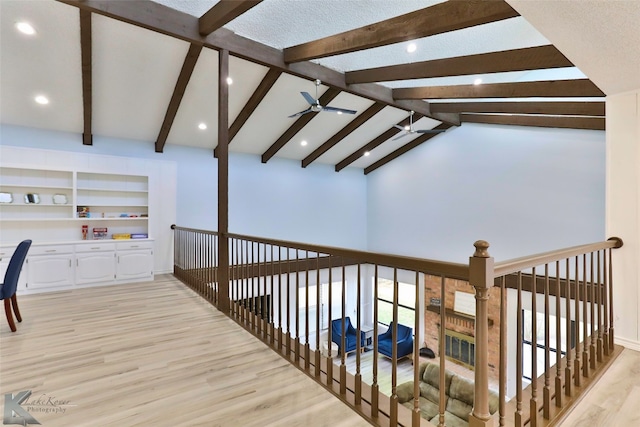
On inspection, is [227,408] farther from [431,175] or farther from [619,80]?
[431,175]

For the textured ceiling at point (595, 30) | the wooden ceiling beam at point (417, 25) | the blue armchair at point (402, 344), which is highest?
the wooden ceiling beam at point (417, 25)

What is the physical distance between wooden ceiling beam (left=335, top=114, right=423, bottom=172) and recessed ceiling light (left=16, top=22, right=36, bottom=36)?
→ 22.3 feet

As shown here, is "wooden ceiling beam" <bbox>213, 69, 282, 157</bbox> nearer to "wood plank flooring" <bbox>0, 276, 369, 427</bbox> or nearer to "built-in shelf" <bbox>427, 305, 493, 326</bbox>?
"wood plank flooring" <bbox>0, 276, 369, 427</bbox>

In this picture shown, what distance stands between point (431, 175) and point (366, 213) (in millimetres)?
2696

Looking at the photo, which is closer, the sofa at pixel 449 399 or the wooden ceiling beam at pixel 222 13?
the wooden ceiling beam at pixel 222 13

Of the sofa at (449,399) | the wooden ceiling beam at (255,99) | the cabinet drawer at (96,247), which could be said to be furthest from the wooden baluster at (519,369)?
the cabinet drawer at (96,247)

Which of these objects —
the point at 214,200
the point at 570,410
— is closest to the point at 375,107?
the point at 214,200

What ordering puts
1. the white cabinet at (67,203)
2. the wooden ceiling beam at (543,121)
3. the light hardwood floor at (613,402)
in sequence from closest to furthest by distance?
1. the light hardwood floor at (613,402)
2. the white cabinet at (67,203)
3. the wooden ceiling beam at (543,121)

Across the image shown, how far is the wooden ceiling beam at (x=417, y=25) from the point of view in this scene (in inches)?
113

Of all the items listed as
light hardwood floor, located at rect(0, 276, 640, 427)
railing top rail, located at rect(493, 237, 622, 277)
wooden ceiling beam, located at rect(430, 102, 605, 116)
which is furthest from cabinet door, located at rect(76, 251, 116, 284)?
wooden ceiling beam, located at rect(430, 102, 605, 116)

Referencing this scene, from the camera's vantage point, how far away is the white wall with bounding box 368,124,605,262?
20.8 feet

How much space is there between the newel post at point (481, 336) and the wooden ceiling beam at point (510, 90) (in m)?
4.08

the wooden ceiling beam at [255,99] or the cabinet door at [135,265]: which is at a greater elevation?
the wooden ceiling beam at [255,99]

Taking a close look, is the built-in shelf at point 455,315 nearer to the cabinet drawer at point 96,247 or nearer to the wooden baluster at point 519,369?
the wooden baluster at point 519,369
